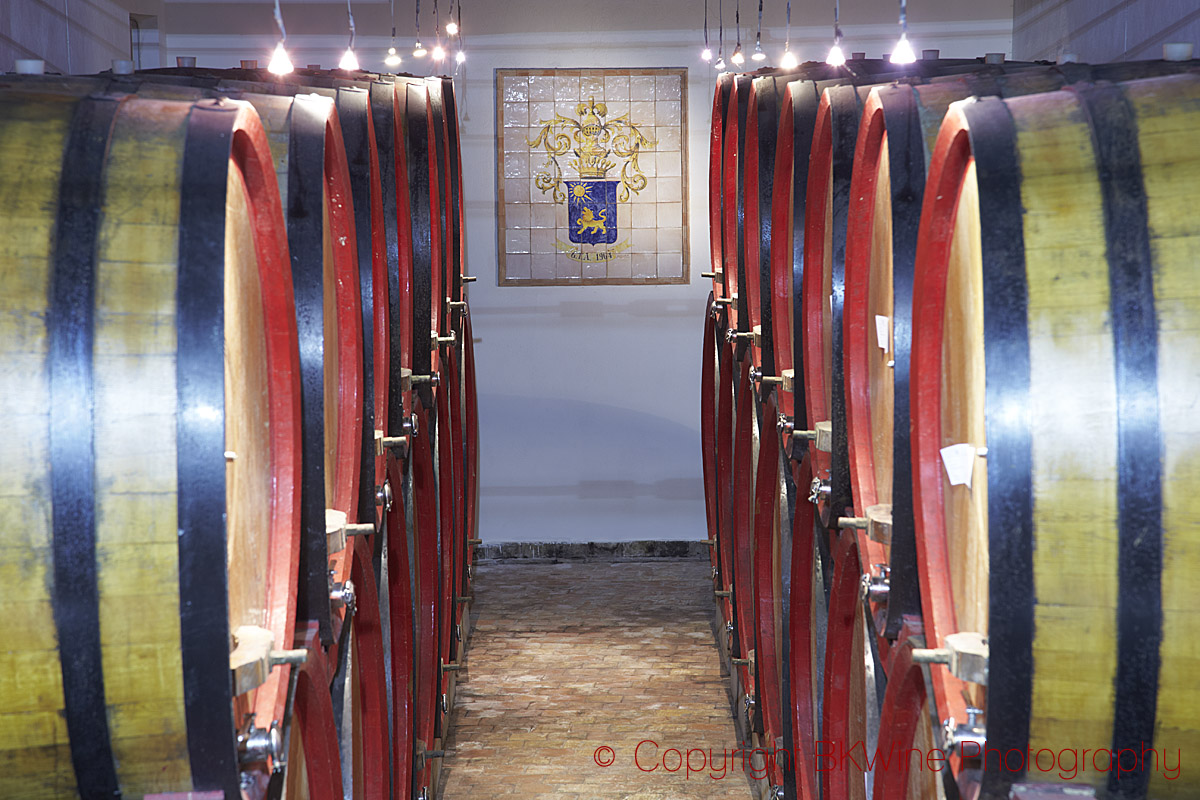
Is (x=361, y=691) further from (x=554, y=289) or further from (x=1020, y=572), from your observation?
(x=554, y=289)

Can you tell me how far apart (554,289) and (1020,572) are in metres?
6.54

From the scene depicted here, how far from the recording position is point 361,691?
2.79 metres

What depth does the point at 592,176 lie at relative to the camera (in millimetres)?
7680

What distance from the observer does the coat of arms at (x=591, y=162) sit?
7.66 metres

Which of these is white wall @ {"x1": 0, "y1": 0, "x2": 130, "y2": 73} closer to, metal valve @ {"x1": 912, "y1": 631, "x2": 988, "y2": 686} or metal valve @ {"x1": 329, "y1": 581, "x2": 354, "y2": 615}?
metal valve @ {"x1": 329, "y1": 581, "x2": 354, "y2": 615}

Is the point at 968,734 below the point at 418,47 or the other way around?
below

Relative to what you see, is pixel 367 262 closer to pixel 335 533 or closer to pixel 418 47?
pixel 335 533

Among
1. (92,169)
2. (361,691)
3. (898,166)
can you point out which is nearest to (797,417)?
(898,166)

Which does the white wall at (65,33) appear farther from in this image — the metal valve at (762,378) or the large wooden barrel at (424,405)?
the metal valve at (762,378)

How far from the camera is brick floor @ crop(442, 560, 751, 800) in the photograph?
4.41 m

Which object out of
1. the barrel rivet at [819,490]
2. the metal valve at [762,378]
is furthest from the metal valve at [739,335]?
the barrel rivet at [819,490]

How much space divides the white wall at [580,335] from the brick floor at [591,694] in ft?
2.30

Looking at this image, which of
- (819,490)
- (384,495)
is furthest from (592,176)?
(819,490)

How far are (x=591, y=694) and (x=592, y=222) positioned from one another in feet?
11.3
